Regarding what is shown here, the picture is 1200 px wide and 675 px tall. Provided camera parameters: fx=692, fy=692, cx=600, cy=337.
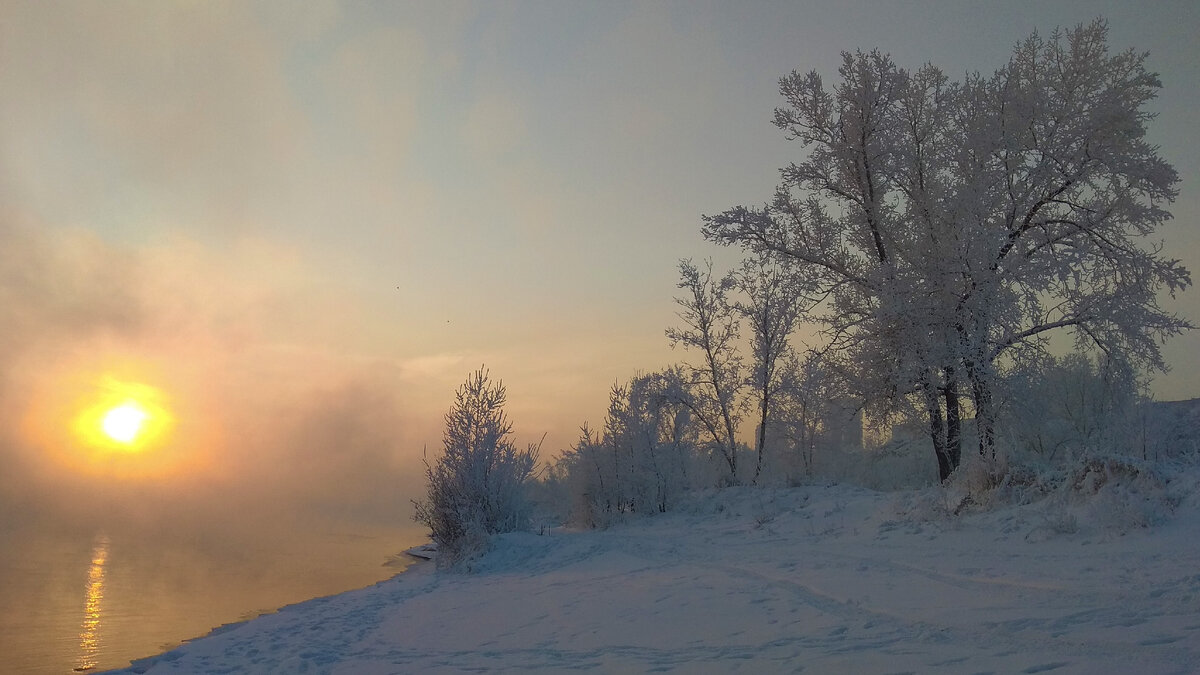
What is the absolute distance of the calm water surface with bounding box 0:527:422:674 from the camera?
10.1 m

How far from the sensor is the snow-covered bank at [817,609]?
17.4ft

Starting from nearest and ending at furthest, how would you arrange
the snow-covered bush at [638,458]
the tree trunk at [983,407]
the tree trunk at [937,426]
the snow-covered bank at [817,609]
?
the snow-covered bank at [817,609] → the tree trunk at [983,407] → the tree trunk at [937,426] → the snow-covered bush at [638,458]

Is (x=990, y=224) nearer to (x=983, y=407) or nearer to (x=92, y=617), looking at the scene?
(x=983, y=407)

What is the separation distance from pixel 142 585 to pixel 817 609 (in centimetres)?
1570

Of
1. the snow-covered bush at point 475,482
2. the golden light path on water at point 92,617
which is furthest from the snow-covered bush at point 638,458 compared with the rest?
the golden light path on water at point 92,617

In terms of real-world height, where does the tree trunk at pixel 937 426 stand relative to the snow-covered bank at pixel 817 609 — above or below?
above

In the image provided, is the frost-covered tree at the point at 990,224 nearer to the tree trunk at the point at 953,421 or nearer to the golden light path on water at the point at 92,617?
the tree trunk at the point at 953,421

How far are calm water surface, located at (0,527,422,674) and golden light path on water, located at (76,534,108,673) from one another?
0.06ft

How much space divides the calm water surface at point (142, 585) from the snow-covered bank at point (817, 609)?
6.34 feet

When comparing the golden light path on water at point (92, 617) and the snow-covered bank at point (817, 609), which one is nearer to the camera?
the snow-covered bank at point (817, 609)

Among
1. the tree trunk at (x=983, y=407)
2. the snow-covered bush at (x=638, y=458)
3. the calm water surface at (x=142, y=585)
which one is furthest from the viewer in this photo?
the snow-covered bush at (x=638, y=458)

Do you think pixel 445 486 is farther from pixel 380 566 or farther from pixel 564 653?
pixel 564 653

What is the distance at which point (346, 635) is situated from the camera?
9164 mm

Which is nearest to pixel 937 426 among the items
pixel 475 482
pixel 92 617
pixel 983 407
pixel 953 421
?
pixel 953 421
